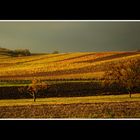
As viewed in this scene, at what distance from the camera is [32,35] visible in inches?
200

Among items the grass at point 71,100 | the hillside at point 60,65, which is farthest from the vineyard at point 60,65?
the grass at point 71,100

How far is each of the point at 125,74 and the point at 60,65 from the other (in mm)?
703

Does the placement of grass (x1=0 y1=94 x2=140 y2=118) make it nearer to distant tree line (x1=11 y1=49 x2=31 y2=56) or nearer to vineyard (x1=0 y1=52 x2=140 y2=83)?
vineyard (x1=0 y1=52 x2=140 y2=83)

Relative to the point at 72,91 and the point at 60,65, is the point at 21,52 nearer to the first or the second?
the point at 60,65

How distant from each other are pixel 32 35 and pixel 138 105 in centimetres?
135

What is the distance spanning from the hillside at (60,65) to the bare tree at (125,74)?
0.18 ft

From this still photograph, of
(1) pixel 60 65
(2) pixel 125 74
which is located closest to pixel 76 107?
(1) pixel 60 65

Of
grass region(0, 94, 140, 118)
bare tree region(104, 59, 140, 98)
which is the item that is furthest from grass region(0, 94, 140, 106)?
bare tree region(104, 59, 140, 98)

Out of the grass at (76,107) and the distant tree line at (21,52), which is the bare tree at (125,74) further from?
the distant tree line at (21,52)

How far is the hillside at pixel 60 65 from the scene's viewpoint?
506 cm

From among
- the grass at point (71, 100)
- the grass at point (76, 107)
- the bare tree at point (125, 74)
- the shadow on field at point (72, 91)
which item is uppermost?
the bare tree at point (125, 74)
